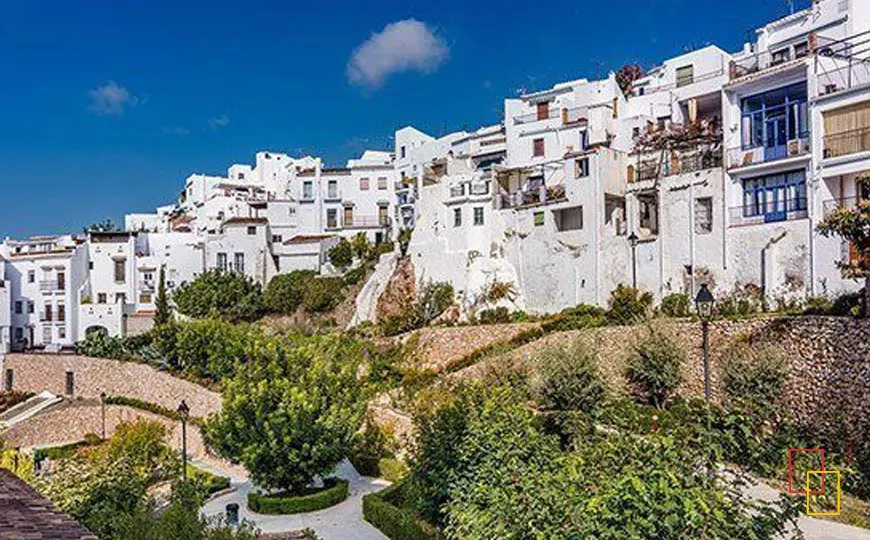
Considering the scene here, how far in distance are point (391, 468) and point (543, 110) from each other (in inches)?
995

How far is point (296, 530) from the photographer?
17047 millimetres

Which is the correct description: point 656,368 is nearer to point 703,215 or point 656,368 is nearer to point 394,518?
point 394,518

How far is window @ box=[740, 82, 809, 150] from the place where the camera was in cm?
2525

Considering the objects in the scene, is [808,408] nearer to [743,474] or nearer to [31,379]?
[743,474]

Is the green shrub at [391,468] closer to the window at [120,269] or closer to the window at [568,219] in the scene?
the window at [568,219]

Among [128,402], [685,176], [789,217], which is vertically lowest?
[128,402]

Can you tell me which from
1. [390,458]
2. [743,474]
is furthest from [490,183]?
[743,474]

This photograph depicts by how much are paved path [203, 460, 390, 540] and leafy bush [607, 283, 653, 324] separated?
1128 centimetres

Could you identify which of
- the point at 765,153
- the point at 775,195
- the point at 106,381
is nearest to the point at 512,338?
the point at 775,195

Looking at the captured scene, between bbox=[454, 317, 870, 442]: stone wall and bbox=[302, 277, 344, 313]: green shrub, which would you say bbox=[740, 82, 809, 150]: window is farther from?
bbox=[302, 277, 344, 313]: green shrub

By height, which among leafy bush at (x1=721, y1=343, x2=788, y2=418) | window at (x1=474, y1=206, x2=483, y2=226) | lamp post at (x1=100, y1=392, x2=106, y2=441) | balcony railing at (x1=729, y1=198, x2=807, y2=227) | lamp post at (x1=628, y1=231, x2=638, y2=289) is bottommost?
lamp post at (x1=100, y1=392, x2=106, y2=441)

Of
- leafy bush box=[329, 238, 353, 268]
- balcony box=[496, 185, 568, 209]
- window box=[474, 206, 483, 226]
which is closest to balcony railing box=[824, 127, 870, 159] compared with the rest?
balcony box=[496, 185, 568, 209]

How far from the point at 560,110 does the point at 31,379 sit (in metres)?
35.5

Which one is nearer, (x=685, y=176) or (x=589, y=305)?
(x=685, y=176)
